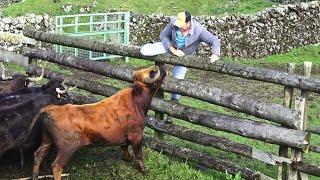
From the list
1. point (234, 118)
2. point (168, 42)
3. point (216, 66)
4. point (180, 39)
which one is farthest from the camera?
point (180, 39)

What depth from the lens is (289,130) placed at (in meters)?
6.54

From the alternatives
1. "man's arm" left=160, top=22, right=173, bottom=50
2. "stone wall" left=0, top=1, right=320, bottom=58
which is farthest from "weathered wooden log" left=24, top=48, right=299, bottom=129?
"stone wall" left=0, top=1, right=320, bottom=58

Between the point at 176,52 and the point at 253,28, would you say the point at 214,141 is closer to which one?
the point at 176,52

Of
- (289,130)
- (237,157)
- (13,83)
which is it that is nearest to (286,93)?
(289,130)

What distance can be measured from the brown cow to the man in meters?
0.96

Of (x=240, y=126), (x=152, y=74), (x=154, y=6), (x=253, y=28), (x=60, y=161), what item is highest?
(x=154, y=6)

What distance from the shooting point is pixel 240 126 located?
6.97 meters

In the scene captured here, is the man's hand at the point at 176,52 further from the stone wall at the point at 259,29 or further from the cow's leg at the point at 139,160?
the stone wall at the point at 259,29

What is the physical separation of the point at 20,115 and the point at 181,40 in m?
2.33

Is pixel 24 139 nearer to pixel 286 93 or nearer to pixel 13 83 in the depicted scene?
pixel 13 83

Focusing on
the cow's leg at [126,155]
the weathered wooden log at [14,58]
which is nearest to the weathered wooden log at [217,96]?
the cow's leg at [126,155]

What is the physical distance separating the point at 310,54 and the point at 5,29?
946cm

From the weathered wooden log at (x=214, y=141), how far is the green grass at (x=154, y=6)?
1225 centimetres

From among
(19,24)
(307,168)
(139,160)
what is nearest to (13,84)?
(139,160)
